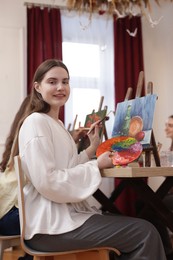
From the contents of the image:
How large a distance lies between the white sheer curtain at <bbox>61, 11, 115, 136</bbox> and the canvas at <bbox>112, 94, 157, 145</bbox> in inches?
86.6

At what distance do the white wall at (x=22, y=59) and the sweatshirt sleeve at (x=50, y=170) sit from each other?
2.54 m

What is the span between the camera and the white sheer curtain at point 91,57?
180 inches

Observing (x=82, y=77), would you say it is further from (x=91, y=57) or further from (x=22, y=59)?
(x=22, y=59)

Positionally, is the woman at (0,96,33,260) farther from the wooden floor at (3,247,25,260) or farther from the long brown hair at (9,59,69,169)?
the wooden floor at (3,247,25,260)

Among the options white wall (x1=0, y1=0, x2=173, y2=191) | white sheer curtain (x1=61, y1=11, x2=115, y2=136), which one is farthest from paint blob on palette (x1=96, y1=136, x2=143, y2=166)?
white sheer curtain (x1=61, y1=11, x2=115, y2=136)

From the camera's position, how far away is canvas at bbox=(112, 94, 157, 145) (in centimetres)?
210

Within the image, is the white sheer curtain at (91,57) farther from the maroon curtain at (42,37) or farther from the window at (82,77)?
the maroon curtain at (42,37)

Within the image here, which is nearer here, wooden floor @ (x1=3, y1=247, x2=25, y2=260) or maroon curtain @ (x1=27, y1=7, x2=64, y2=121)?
wooden floor @ (x1=3, y1=247, x2=25, y2=260)

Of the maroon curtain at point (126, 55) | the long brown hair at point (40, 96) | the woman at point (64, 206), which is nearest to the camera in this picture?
the woman at point (64, 206)

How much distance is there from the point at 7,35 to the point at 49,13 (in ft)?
1.87

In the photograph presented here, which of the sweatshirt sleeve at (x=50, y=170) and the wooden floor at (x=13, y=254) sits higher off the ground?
the sweatshirt sleeve at (x=50, y=170)

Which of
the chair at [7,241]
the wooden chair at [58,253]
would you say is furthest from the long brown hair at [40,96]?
the chair at [7,241]

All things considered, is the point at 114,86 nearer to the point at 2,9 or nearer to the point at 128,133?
the point at 2,9

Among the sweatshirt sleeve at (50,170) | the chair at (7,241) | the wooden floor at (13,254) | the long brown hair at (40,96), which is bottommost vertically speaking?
the wooden floor at (13,254)
